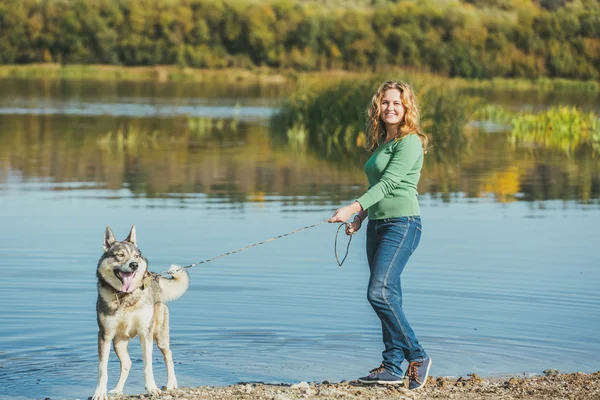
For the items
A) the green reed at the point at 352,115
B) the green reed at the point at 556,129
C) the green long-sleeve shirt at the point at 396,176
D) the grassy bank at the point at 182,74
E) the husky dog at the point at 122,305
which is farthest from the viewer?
the grassy bank at the point at 182,74

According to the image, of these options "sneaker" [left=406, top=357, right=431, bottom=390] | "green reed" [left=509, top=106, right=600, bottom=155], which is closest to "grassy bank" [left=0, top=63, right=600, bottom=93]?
"green reed" [left=509, top=106, right=600, bottom=155]

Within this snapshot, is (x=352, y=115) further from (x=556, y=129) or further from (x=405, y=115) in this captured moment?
(x=405, y=115)

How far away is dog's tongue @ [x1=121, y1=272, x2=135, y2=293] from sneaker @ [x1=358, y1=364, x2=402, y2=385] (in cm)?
179

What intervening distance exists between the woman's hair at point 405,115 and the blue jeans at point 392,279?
24.0 inches

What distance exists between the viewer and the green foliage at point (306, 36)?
84.8m

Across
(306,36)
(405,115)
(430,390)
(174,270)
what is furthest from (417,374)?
(306,36)

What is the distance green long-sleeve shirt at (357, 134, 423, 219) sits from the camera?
28.3 feet

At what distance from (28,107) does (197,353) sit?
42736 mm

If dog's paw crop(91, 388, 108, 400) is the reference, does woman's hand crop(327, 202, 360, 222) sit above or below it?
above

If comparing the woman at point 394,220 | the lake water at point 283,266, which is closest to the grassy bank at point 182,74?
the lake water at point 283,266

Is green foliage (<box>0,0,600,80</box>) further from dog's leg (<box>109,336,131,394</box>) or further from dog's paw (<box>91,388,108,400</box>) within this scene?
dog's paw (<box>91,388,108,400</box>)

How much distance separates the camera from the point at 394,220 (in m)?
8.77

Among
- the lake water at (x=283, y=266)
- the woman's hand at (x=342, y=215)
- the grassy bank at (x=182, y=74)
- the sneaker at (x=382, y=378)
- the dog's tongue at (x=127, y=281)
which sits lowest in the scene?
the lake water at (x=283, y=266)

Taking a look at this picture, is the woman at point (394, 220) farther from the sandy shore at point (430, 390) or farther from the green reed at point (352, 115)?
the green reed at point (352, 115)
